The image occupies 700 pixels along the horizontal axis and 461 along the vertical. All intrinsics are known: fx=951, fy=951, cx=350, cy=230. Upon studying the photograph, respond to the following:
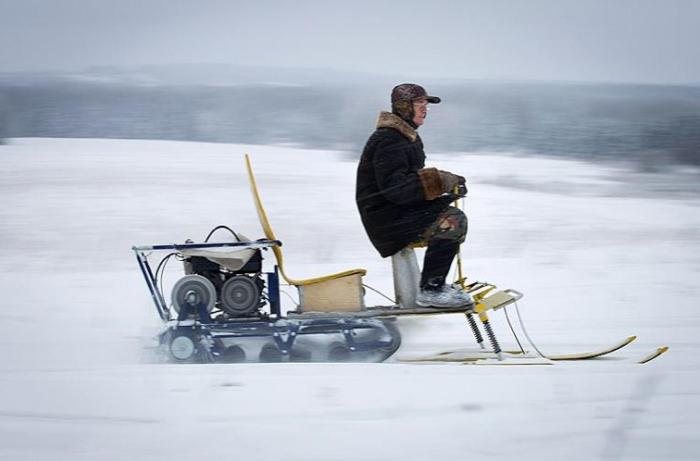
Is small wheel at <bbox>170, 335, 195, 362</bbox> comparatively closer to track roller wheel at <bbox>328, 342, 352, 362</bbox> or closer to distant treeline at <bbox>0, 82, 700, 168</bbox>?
track roller wheel at <bbox>328, 342, 352, 362</bbox>

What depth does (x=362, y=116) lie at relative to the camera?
17.5 m

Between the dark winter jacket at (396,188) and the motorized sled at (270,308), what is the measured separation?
16cm

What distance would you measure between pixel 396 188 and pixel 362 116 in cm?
1283

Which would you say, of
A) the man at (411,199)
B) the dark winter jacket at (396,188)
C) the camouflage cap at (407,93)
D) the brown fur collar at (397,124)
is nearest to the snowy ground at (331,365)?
the man at (411,199)

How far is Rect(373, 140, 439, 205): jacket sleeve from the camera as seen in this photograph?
4.72 m

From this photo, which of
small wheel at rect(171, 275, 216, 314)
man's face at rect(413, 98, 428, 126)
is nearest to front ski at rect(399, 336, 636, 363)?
small wheel at rect(171, 275, 216, 314)

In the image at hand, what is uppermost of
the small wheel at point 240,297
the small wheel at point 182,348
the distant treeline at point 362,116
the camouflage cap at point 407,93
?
the camouflage cap at point 407,93

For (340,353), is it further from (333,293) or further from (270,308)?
(270,308)

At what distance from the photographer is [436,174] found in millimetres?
4695

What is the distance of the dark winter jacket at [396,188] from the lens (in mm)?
4738

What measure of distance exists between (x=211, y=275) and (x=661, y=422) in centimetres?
→ 236

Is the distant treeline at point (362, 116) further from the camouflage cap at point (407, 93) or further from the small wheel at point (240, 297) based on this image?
the small wheel at point (240, 297)

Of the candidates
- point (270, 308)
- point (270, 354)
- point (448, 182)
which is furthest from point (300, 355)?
point (448, 182)

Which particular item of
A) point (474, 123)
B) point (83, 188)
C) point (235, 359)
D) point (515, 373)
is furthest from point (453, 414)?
point (474, 123)
